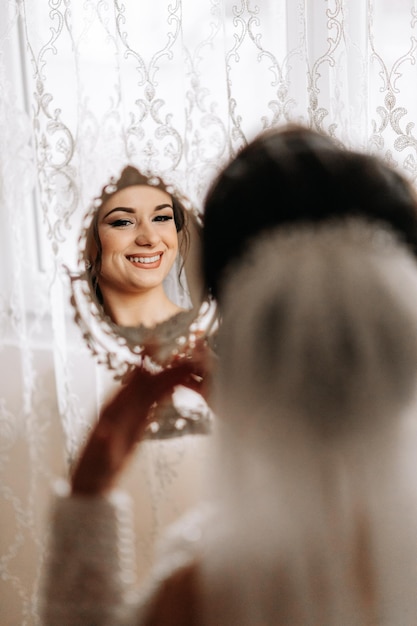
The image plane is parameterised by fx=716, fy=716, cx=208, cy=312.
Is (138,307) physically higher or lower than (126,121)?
lower

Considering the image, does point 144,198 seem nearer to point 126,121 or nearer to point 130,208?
point 130,208

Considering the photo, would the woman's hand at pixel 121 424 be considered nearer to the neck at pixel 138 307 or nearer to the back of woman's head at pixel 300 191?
the back of woman's head at pixel 300 191

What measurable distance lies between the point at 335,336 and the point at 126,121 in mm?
928

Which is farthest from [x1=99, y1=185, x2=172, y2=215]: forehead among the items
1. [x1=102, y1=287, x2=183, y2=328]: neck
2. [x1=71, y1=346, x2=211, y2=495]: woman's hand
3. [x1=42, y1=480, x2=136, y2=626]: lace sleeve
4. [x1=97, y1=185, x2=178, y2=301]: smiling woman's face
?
[x1=42, y1=480, x2=136, y2=626]: lace sleeve

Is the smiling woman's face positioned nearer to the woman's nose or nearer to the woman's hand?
the woman's nose

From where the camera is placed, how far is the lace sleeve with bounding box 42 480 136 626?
26.7 inches

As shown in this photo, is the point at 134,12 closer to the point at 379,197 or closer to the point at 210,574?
the point at 379,197

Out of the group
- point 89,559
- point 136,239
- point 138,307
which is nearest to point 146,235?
point 136,239

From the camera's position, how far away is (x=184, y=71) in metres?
1.33

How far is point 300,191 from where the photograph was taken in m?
0.56

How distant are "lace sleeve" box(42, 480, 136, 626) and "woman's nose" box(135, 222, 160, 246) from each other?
73 centimetres

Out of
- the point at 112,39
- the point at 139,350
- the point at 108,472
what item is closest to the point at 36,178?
the point at 112,39

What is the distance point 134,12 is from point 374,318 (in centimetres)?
99

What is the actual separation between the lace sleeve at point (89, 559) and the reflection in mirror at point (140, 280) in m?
0.59
